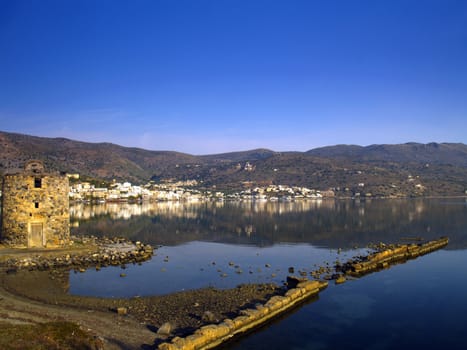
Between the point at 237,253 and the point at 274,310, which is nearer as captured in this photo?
the point at 274,310

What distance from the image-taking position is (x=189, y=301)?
75.7ft

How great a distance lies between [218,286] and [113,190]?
438 feet

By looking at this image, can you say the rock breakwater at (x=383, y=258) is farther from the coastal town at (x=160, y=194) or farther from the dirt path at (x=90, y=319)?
the coastal town at (x=160, y=194)

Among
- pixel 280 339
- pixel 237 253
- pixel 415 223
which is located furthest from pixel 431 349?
pixel 415 223

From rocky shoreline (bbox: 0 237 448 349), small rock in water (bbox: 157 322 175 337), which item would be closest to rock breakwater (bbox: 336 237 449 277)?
rocky shoreline (bbox: 0 237 448 349)

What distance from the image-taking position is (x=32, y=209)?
109ft

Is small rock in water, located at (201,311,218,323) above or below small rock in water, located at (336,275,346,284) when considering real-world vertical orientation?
above

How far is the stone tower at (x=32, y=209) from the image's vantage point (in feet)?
108

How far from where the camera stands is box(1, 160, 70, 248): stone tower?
3291 centimetres

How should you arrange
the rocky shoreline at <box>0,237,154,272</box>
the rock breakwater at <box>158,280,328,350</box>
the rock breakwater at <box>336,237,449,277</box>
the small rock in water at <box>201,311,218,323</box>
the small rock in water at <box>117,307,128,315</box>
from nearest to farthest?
1. the rock breakwater at <box>158,280,328,350</box>
2. the small rock in water at <box>201,311,218,323</box>
3. the small rock in water at <box>117,307,128,315</box>
4. the rocky shoreline at <box>0,237,154,272</box>
5. the rock breakwater at <box>336,237,449,277</box>

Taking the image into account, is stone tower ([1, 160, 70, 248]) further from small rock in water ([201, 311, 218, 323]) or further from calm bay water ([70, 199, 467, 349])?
small rock in water ([201, 311, 218, 323])

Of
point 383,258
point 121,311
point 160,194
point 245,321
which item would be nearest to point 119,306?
point 121,311

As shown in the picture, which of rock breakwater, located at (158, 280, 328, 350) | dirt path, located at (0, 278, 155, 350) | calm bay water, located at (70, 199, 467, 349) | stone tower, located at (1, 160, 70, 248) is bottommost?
calm bay water, located at (70, 199, 467, 349)

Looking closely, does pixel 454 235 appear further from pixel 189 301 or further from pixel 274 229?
pixel 189 301
